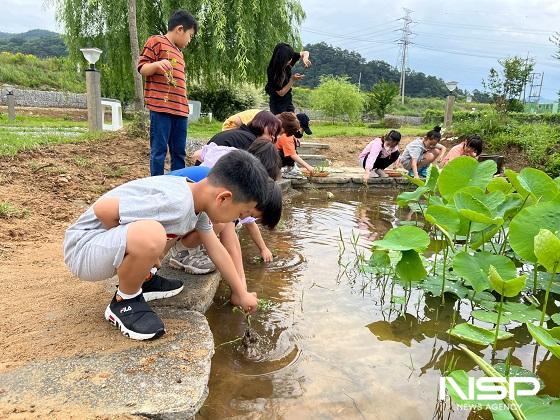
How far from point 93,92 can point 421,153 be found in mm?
5038

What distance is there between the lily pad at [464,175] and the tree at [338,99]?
63.0 ft

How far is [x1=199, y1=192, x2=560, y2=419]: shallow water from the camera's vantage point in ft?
5.38

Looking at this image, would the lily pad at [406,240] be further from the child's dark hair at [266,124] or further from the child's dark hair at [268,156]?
the child's dark hair at [266,124]

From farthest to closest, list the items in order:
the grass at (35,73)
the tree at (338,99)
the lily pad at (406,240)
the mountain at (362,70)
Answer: the mountain at (362,70), the grass at (35,73), the tree at (338,99), the lily pad at (406,240)

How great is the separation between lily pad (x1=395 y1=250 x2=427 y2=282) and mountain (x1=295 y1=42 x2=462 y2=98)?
60986mm

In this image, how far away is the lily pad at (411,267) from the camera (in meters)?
2.32

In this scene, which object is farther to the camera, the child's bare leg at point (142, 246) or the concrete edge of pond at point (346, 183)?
the concrete edge of pond at point (346, 183)

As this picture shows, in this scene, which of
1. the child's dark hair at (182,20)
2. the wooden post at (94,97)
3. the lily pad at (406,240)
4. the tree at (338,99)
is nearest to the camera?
the lily pad at (406,240)

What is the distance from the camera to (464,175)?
262cm

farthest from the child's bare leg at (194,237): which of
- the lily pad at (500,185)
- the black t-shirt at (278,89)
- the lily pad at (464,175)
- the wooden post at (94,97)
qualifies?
the wooden post at (94,97)

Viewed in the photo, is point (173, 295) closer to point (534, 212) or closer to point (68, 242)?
point (68, 242)

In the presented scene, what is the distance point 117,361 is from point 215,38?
34.3ft

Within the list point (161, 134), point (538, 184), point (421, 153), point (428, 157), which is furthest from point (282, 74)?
point (538, 184)

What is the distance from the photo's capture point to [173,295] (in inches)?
81.6
